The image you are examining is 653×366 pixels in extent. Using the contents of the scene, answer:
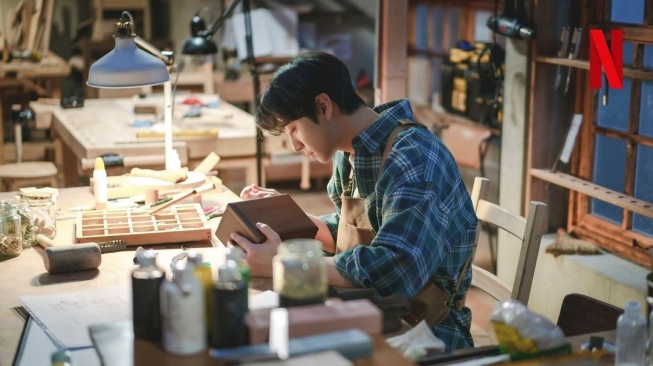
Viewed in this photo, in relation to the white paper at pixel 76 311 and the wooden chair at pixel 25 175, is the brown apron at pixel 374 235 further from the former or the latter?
the wooden chair at pixel 25 175

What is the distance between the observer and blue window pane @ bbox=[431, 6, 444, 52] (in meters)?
6.80

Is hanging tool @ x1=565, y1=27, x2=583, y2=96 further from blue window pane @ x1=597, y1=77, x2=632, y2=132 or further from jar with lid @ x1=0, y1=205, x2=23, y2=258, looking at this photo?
jar with lid @ x1=0, y1=205, x2=23, y2=258

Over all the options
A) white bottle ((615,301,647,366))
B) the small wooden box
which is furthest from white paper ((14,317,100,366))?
white bottle ((615,301,647,366))

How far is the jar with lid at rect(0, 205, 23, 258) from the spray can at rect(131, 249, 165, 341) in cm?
115

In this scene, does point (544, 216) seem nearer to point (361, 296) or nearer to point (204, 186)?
point (361, 296)

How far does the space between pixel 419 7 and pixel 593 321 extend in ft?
16.6

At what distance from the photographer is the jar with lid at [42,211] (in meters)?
3.02

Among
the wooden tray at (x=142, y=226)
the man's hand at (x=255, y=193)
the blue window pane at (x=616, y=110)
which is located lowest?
the wooden tray at (x=142, y=226)

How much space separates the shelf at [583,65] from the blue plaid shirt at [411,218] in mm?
1470

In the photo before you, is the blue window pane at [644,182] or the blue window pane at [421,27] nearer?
the blue window pane at [644,182]

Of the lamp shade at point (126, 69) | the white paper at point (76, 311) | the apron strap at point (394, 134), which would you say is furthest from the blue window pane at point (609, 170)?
the white paper at point (76, 311)

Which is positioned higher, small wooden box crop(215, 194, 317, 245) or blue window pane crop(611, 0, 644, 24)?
blue window pane crop(611, 0, 644, 24)

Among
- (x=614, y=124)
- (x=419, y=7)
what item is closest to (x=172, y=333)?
(x=614, y=124)

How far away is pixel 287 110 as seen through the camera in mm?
2547
